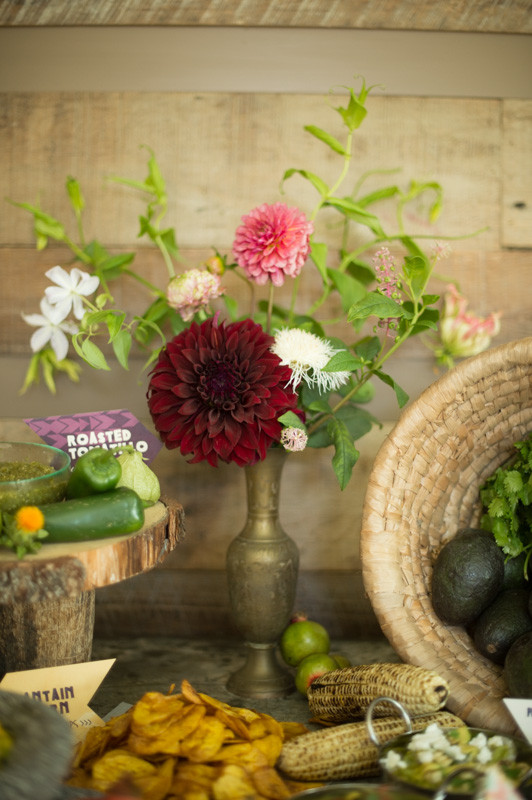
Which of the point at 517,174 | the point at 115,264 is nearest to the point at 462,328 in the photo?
the point at 517,174

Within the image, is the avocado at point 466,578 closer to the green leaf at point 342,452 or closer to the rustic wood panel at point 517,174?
the green leaf at point 342,452

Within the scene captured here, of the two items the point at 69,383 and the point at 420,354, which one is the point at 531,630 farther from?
the point at 69,383

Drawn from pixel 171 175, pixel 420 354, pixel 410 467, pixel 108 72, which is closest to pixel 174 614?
pixel 410 467

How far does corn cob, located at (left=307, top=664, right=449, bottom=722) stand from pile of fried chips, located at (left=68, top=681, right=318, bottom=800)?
0.37 ft

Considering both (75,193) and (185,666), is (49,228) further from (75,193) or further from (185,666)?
(185,666)

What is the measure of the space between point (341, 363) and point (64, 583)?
1.65ft

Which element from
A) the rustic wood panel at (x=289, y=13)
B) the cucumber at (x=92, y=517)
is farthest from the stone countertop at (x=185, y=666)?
the rustic wood panel at (x=289, y=13)

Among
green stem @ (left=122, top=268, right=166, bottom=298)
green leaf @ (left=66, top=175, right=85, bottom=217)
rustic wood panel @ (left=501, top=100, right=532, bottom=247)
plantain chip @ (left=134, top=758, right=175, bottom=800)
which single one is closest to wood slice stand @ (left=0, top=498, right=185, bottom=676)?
plantain chip @ (left=134, top=758, right=175, bottom=800)

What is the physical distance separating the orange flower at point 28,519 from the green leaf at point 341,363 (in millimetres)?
459

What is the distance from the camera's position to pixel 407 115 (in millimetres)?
1456

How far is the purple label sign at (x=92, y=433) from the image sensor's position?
3.76 ft

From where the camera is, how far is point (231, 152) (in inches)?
57.6

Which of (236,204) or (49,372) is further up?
(236,204)

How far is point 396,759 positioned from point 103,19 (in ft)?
4.56
